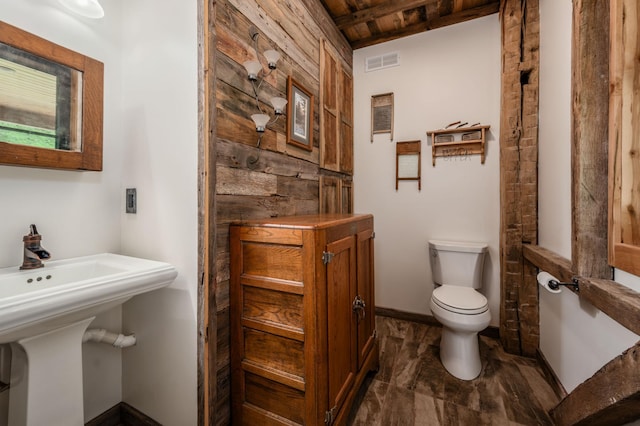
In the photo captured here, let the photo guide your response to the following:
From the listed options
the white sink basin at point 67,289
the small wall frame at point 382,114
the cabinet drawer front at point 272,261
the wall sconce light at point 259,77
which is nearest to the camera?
the white sink basin at point 67,289

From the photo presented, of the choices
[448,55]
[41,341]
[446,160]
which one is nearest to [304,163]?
[446,160]

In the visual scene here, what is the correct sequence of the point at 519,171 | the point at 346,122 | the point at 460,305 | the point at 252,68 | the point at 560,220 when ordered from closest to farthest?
the point at 252,68
the point at 560,220
the point at 460,305
the point at 519,171
the point at 346,122

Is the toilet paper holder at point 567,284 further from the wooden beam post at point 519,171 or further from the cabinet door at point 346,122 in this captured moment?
the cabinet door at point 346,122

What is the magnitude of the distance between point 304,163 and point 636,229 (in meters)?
1.70

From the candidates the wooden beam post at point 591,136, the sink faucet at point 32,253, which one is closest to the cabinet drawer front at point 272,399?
the sink faucet at point 32,253

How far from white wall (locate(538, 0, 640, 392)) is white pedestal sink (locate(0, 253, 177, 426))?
2.00 meters

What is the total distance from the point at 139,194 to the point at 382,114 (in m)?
2.26

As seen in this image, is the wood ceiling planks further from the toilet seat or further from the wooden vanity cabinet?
the toilet seat

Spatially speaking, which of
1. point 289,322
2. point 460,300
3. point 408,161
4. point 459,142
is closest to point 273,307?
point 289,322

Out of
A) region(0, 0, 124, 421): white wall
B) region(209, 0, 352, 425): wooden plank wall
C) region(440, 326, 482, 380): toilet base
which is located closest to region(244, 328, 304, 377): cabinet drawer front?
region(209, 0, 352, 425): wooden plank wall

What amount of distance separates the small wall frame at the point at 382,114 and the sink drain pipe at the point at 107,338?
2553mm

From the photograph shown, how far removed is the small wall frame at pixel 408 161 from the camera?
8.38 feet

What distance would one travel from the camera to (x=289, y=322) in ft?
3.80

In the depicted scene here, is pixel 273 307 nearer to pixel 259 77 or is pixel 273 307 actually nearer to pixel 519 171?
pixel 259 77
